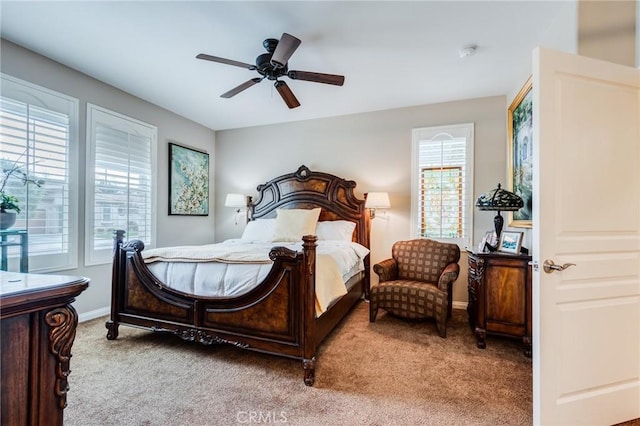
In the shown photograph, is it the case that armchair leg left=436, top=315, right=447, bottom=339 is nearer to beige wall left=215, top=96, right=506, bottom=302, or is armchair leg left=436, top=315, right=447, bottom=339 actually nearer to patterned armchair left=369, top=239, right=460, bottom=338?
patterned armchair left=369, top=239, right=460, bottom=338

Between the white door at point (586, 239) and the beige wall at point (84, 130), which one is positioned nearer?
the white door at point (586, 239)

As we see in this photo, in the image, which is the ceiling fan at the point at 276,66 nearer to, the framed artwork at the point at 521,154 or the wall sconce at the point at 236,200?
the framed artwork at the point at 521,154

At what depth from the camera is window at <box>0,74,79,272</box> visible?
8.92ft

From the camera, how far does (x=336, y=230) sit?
404 cm

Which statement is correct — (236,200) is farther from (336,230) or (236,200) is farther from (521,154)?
(521,154)

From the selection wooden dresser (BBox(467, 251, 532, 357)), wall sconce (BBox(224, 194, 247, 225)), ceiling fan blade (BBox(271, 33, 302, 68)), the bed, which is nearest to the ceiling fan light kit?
ceiling fan blade (BBox(271, 33, 302, 68))

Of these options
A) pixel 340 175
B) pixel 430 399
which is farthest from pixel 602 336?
pixel 340 175

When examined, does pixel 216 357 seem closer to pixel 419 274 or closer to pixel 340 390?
pixel 340 390

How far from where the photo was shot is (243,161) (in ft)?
16.9

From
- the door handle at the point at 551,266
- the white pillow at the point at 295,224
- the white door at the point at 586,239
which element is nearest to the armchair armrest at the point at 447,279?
the white door at the point at 586,239

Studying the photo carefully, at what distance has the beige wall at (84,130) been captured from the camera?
286 centimetres

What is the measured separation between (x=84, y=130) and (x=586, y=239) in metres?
4.56

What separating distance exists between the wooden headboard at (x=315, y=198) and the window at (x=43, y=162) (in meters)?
2.35

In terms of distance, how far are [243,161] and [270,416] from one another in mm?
4159
